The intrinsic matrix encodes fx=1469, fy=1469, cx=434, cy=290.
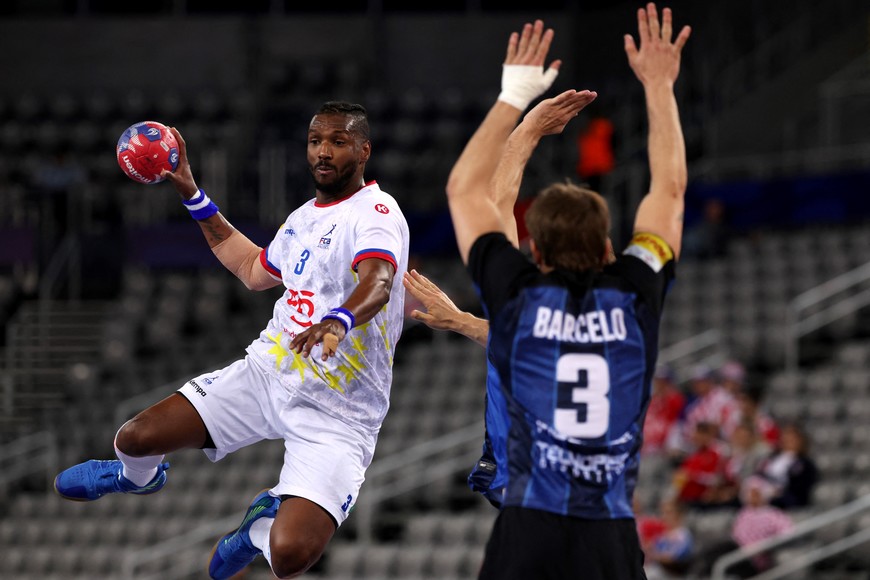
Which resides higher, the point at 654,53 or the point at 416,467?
the point at 654,53

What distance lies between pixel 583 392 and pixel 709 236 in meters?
14.4

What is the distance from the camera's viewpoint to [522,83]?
5.56 meters

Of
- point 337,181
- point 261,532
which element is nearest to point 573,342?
point 337,181

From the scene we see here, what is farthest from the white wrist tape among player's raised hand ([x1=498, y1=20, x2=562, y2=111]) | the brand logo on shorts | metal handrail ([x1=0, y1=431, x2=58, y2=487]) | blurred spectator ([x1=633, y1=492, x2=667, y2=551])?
metal handrail ([x1=0, y1=431, x2=58, y2=487])

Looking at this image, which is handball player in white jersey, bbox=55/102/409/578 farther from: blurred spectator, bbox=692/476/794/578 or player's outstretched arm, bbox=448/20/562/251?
blurred spectator, bbox=692/476/794/578

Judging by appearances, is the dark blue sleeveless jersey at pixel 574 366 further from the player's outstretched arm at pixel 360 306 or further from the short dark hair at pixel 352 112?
the short dark hair at pixel 352 112

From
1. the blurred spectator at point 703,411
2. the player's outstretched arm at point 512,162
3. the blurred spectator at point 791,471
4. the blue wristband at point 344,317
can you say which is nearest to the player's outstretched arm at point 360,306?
the blue wristband at point 344,317

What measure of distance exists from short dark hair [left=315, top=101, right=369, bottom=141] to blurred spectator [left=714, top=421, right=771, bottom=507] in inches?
315

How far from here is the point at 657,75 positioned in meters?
5.41

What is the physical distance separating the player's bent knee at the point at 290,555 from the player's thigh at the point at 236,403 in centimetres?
70

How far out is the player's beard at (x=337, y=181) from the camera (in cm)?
739

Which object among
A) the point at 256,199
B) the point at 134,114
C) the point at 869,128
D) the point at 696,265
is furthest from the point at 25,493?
the point at 869,128

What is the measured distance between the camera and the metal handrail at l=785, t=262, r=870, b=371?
56.1 ft

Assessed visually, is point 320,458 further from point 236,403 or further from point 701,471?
point 701,471
